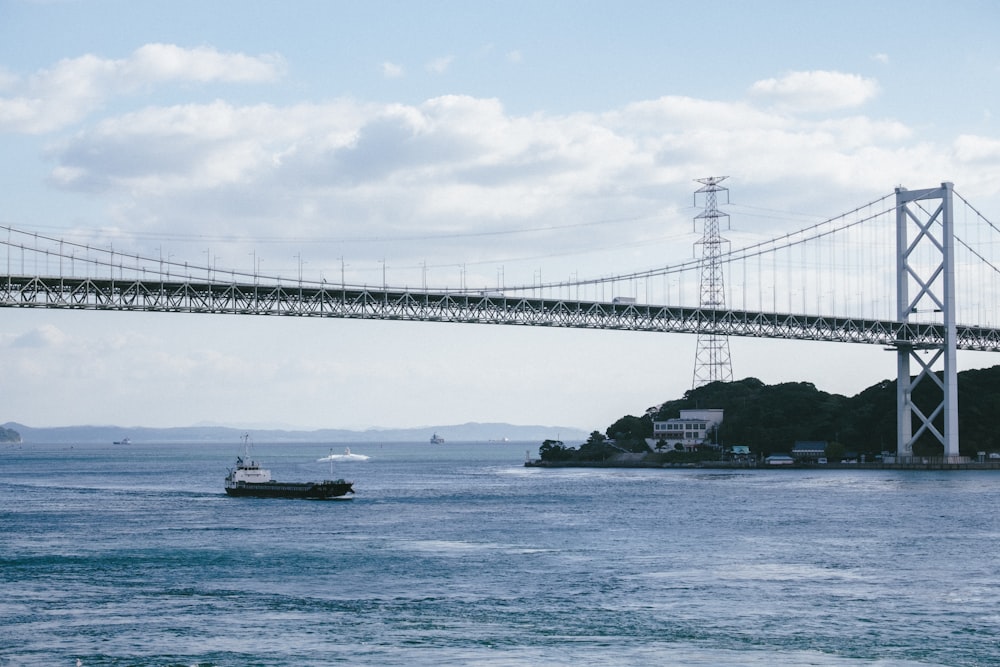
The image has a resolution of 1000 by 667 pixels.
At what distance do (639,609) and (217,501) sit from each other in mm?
42809

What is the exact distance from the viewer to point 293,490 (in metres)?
69.8

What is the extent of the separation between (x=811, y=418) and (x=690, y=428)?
40.4 feet

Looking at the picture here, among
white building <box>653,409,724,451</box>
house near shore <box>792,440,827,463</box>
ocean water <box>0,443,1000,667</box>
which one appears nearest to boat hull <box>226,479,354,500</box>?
ocean water <box>0,443,1000,667</box>

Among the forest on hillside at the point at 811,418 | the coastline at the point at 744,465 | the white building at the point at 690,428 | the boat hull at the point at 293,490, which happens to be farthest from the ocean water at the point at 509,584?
the white building at the point at 690,428

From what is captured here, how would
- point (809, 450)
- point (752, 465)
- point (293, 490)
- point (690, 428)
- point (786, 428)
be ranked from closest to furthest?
point (293, 490) < point (752, 465) < point (809, 450) < point (786, 428) < point (690, 428)

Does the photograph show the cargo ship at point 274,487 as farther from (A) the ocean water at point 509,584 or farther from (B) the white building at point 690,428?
(B) the white building at point 690,428

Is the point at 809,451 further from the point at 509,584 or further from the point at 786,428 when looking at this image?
the point at 509,584

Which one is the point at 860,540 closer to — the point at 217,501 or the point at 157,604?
the point at 157,604

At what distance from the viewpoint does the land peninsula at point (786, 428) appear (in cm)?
9919

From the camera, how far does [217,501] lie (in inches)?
2653

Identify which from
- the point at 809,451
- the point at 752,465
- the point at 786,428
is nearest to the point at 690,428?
the point at 786,428

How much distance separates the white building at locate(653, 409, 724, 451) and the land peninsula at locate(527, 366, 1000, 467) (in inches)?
14.4

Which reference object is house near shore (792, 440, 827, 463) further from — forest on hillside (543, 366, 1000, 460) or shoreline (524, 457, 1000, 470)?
shoreline (524, 457, 1000, 470)

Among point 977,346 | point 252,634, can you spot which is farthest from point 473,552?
point 977,346
